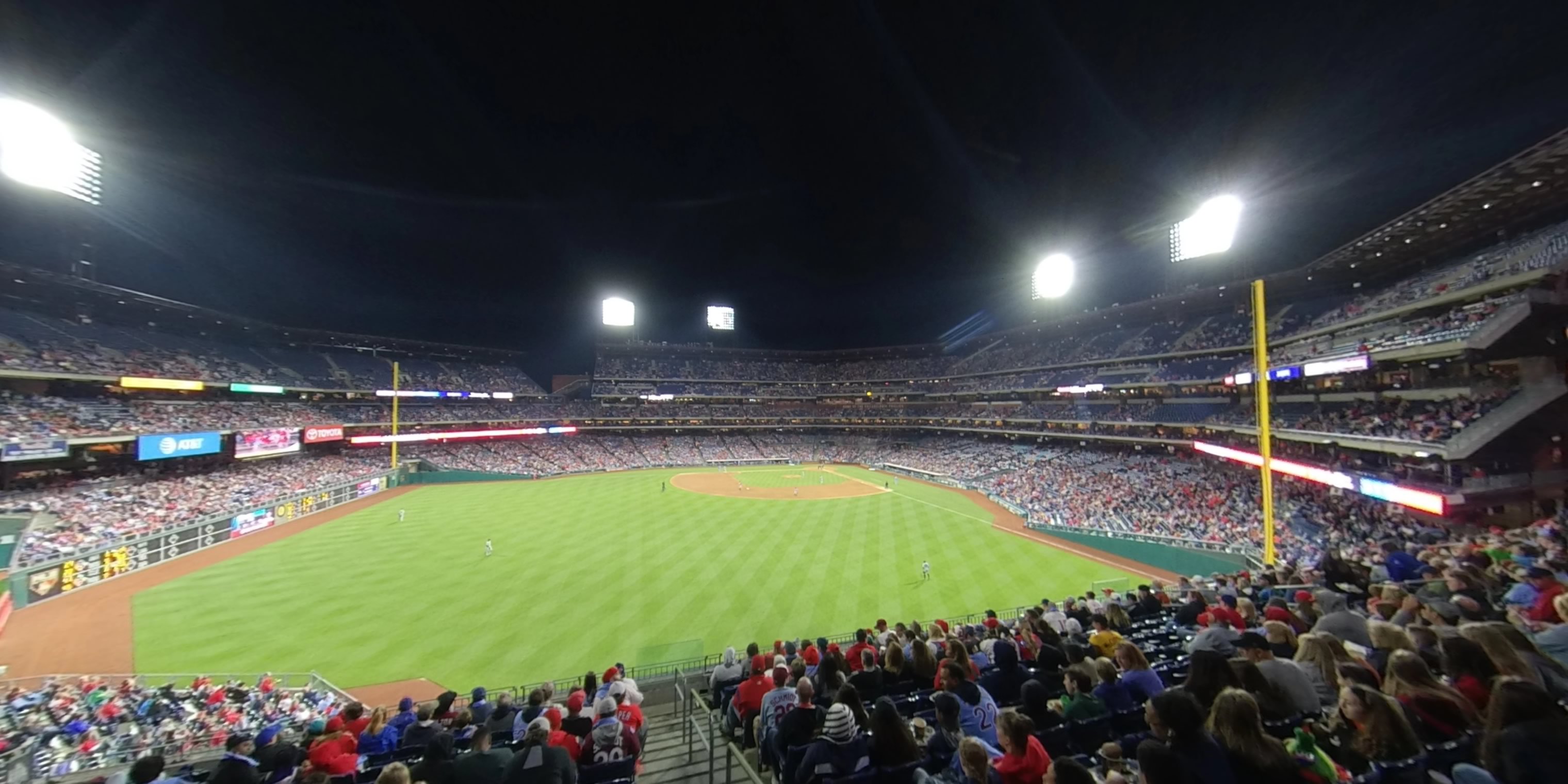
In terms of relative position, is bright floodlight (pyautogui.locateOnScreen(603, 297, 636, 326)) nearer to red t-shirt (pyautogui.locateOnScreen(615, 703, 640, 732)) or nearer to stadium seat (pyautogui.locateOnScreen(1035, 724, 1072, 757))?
red t-shirt (pyautogui.locateOnScreen(615, 703, 640, 732))

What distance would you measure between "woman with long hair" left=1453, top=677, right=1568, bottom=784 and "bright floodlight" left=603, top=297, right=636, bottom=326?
7278cm

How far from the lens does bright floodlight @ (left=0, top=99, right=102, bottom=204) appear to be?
26.2 m

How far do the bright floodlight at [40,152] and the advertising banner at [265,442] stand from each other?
1560 centimetres

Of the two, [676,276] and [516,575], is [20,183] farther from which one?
[676,276]

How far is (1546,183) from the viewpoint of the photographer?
17375 millimetres

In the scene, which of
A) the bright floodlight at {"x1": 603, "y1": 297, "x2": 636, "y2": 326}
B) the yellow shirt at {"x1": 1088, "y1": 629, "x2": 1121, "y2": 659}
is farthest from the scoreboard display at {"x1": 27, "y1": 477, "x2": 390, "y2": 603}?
the bright floodlight at {"x1": 603, "y1": 297, "x2": 636, "y2": 326}

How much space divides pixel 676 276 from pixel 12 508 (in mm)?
43521

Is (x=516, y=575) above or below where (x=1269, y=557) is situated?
below

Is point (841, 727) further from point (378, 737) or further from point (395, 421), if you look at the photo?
point (395, 421)

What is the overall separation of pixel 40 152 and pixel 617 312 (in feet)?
151

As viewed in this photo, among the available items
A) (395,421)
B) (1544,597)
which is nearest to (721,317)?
(395,421)

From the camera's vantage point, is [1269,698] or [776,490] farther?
[776,490]

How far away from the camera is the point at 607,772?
528 cm

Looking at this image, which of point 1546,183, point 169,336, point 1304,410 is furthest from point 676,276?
point 1546,183
